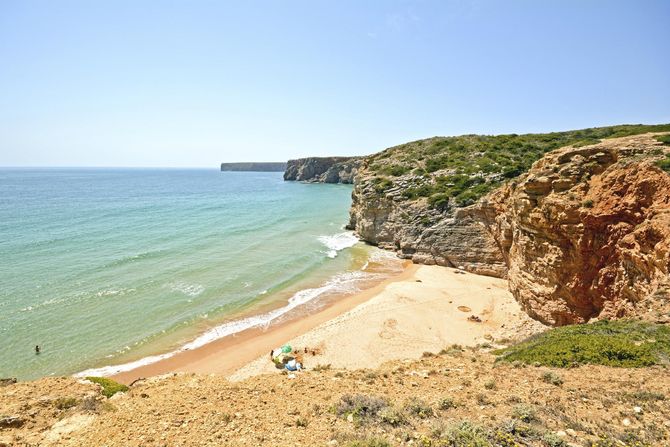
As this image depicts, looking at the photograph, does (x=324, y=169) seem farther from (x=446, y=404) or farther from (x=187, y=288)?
(x=446, y=404)

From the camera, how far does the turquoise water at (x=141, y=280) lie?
1745 cm

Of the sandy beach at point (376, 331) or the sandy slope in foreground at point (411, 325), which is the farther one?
the sandy slope in foreground at point (411, 325)

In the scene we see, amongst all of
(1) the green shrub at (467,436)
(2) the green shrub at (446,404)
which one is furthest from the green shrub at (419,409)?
(1) the green shrub at (467,436)

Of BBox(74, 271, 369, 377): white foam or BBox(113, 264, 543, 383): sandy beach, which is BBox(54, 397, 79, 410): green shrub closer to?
BBox(113, 264, 543, 383): sandy beach

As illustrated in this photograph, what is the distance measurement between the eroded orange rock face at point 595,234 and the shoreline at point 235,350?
1137cm

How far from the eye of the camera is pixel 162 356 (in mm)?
16875

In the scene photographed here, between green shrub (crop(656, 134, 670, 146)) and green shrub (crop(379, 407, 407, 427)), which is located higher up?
green shrub (crop(656, 134, 670, 146))

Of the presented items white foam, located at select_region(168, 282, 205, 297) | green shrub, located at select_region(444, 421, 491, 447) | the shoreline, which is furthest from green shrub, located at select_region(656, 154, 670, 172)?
white foam, located at select_region(168, 282, 205, 297)

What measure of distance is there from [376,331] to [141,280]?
18.9 m

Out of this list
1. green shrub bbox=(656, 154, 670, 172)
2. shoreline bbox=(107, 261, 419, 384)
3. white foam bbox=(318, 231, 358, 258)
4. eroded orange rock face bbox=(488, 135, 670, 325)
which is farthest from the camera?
white foam bbox=(318, 231, 358, 258)

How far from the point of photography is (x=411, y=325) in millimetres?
18656

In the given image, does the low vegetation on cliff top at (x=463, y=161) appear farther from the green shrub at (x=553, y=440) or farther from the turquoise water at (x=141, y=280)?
the green shrub at (x=553, y=440)

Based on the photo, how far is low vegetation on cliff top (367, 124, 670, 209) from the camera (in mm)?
31906

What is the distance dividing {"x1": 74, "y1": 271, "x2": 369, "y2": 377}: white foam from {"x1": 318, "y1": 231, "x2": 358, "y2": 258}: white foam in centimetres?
694
